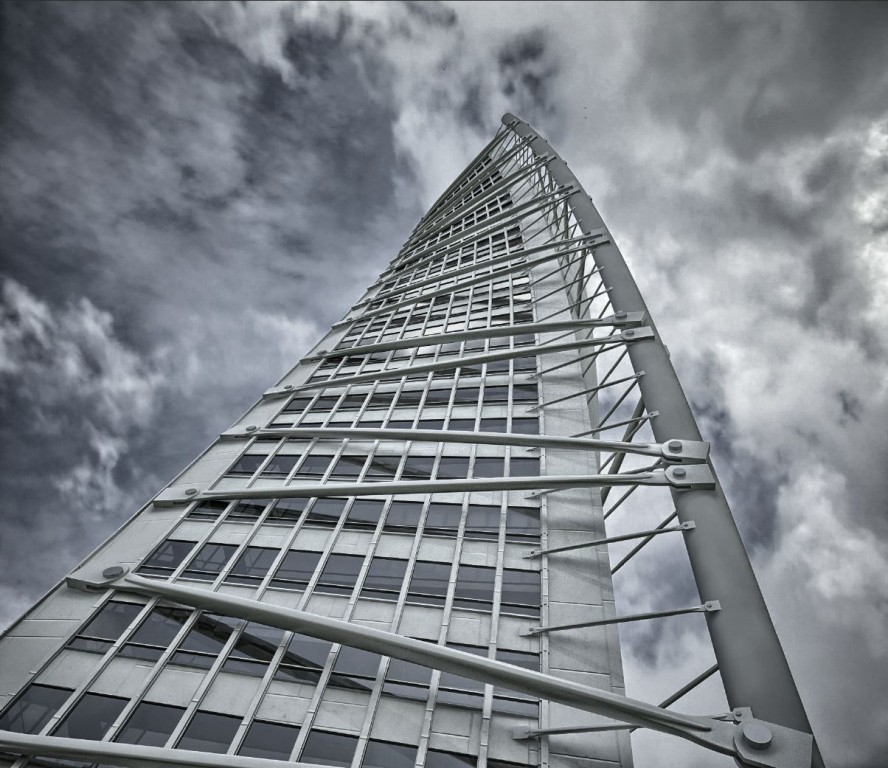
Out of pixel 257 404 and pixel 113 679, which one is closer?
pixel 113 679

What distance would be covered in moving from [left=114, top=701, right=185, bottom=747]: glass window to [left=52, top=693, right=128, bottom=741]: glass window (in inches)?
23.2

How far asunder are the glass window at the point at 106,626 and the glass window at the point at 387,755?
9.82 metres

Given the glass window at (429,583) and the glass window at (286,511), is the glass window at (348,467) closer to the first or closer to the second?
the glass window at (286,511)

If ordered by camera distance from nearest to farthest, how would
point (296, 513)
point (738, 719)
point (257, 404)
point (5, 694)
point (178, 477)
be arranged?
point (738, 719), point (5, 694), point (296, 513), point (178, 477), point (257, 404)

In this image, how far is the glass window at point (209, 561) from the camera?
2223 cm

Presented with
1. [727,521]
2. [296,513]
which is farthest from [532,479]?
A: [296,513]

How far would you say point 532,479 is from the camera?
18.7 meters

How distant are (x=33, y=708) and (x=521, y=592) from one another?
15438 millimetres

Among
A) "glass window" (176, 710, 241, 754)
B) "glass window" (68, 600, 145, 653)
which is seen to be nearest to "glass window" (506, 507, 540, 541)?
"glass window" (176, 710, 241, 754)

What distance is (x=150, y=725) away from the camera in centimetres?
1645

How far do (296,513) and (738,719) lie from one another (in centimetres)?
1779

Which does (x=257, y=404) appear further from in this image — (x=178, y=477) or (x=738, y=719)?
(x=738, y=719)

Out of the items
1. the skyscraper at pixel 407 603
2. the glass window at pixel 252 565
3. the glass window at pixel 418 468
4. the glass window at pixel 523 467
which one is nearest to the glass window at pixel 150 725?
the skyscraper at pixel 407 603

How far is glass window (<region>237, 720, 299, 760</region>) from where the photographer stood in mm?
15641
